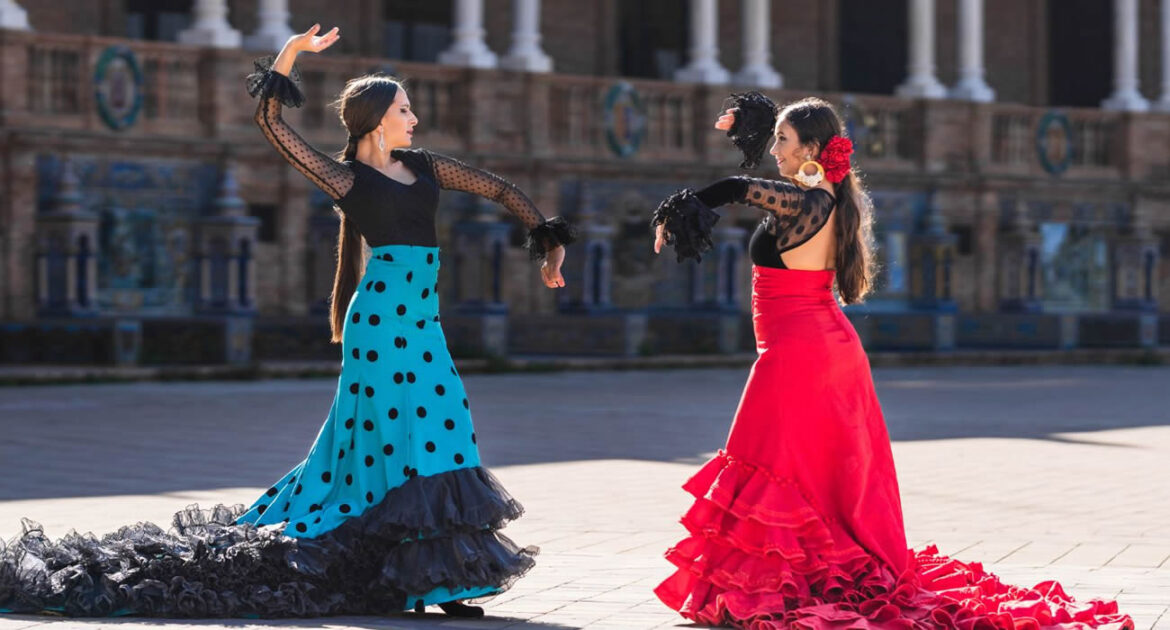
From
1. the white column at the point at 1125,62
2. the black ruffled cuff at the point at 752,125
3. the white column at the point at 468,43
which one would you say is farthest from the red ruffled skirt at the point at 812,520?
the white column at the point at 1125,62

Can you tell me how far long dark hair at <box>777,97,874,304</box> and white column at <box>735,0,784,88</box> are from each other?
21.8 m

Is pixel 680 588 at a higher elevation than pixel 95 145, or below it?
below

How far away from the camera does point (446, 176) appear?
7289mm

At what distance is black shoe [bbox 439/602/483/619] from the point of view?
6.82 metres

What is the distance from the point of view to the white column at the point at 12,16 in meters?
21.8

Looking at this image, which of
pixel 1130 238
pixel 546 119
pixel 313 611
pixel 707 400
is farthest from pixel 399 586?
pixel 1130 238

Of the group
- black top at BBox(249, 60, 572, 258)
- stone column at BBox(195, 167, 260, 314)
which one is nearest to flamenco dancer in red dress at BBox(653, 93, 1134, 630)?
black top at BBox(249, 60, 572, 258)

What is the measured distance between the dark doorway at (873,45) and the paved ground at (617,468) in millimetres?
10993

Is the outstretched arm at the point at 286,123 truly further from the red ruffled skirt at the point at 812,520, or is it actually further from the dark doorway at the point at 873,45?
the dark doorway at the point at 873,45

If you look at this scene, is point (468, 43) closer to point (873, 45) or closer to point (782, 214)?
point (873, 45)

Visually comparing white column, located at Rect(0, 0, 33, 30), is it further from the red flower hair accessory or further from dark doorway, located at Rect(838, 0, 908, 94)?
the red flower hair accessory

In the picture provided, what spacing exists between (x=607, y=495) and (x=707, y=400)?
8028 mm

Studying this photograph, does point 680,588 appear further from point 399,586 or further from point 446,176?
point 446,176

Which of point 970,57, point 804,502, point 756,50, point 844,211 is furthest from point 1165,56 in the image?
point 804,502
